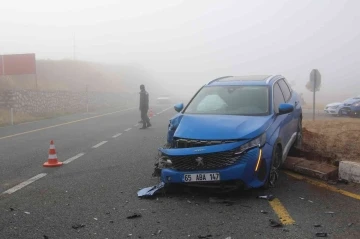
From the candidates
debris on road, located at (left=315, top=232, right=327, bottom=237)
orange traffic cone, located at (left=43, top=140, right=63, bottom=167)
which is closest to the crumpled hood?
debris on road, located at (left=315, top=232, right=327, bottom=237)

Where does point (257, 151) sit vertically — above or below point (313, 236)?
above

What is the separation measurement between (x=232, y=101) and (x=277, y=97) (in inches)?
37.8

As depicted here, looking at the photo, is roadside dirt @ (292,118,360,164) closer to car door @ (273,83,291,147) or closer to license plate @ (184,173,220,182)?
car door @ (273,83,291,147)

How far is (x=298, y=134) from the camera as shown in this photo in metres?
8.69

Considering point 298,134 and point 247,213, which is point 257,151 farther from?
point 298,134

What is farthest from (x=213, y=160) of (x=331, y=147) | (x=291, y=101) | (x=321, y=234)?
(x=331, y=147)

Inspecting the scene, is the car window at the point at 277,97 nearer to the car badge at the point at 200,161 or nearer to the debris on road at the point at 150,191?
the car badge at the point at 200,161

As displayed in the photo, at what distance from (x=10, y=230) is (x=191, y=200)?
240 centimetres

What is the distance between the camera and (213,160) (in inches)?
211

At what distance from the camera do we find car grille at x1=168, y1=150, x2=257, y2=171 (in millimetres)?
5316

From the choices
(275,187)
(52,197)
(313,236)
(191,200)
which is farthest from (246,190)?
(52,197)

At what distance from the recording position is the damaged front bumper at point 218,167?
530 centimetres

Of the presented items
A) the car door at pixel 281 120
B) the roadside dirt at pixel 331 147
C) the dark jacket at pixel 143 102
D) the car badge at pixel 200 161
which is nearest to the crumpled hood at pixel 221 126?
the car badge at pixel 200 161

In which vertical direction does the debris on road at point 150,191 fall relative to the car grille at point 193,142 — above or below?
below
